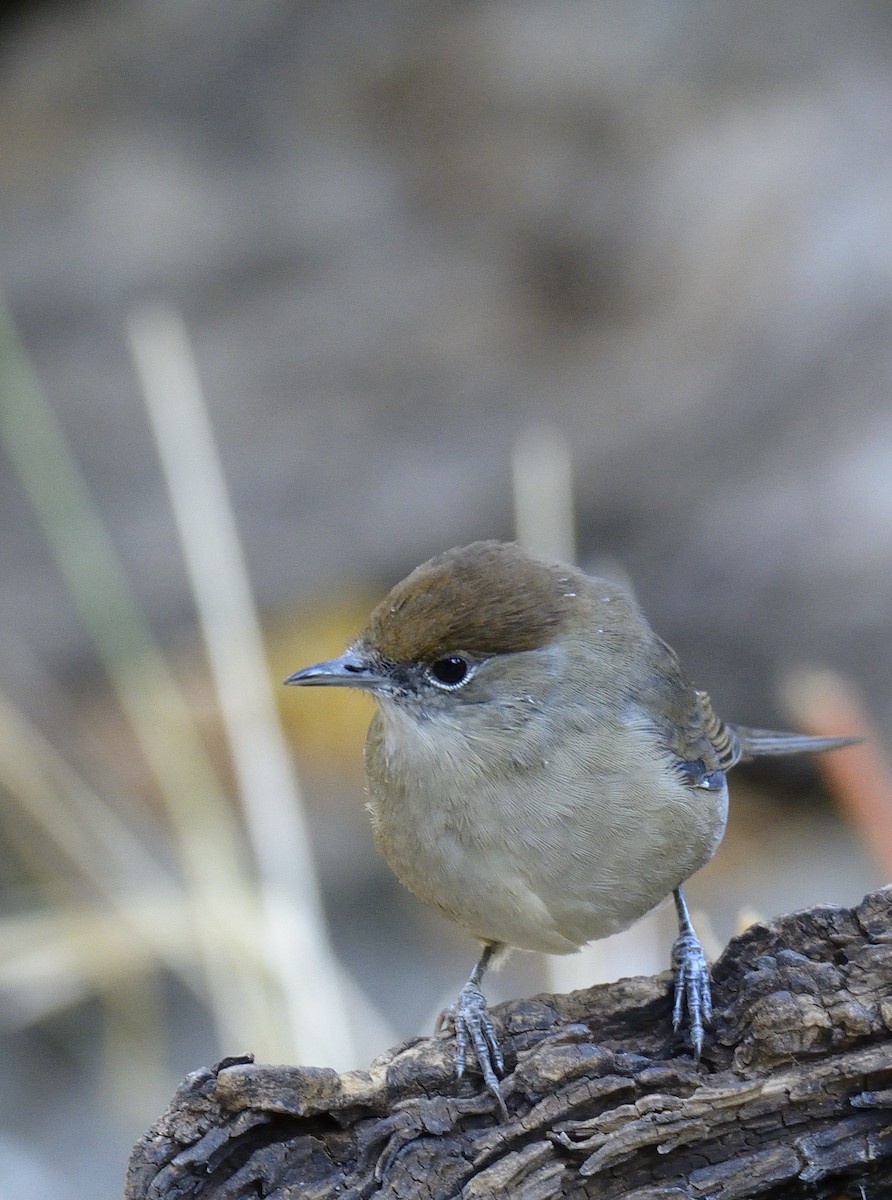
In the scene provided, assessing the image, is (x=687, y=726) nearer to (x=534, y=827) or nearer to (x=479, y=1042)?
(x=534, y=827)

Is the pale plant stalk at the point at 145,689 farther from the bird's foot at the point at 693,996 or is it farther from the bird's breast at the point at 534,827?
the bird's foot at the point at 693,996

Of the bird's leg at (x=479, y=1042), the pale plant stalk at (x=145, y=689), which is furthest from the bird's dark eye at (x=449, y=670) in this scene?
the pale plant stalk at (x=145, y=689)

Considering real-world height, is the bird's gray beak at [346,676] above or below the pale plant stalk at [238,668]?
below

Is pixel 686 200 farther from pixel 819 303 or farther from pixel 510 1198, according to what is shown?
pixel 510 1198

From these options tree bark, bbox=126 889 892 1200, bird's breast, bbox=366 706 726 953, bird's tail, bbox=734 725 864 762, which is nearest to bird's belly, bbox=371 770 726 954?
bird's breast, bbox=366 706 726 953

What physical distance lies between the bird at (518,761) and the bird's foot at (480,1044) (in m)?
0.14

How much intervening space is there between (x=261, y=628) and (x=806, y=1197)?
5.02 metres

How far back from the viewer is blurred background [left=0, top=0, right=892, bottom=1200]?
21.8 feet

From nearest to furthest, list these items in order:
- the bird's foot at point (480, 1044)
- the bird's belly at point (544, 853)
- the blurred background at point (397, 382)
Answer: the bird's foot at point (480, 1044) < the bird's belly at point (544, 853) < the blurred background at point (397, 382)

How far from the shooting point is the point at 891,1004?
9.90 feet

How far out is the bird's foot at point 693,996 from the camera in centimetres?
320

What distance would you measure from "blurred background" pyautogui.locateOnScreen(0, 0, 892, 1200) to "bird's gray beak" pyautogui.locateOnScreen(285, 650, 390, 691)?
2.29 meters

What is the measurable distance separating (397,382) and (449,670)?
12.0 feet

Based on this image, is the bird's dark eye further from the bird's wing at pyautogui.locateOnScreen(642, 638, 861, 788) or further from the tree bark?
the tree bark
